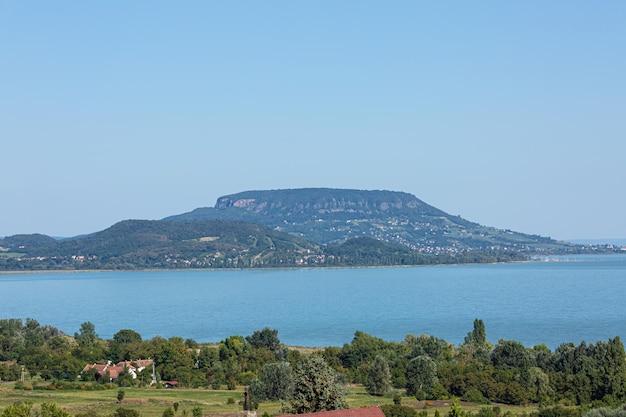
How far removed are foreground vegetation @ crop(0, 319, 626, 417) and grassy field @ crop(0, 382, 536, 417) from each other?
0.24 ft

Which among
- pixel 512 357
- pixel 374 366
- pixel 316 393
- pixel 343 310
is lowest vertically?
pixel 343 310

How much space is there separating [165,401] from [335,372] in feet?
34.8

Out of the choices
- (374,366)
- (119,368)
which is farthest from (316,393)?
(119,368)

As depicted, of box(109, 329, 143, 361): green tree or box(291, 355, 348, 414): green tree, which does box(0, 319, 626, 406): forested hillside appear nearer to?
box(109, 329, 143, 361): green tree

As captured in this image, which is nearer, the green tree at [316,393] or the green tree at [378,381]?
the green tree at [316,393]

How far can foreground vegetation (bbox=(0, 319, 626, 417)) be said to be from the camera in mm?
51219

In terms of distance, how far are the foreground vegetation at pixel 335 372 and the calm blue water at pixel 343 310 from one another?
21.7 m

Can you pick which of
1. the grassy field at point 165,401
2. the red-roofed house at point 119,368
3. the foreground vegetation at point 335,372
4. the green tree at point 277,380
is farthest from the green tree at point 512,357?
the red-roofed house at point 119,368

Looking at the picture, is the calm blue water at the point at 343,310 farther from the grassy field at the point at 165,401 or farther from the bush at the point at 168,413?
the bush at the point at 168,413

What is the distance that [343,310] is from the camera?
132m

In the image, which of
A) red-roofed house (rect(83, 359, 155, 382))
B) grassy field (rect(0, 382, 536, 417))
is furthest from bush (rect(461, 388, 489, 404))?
red-roofed house (rect(83, 359, 155, 382))

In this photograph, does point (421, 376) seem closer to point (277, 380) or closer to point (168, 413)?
point (277, 380)

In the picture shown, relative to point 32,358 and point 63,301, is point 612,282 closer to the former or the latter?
point 63,301

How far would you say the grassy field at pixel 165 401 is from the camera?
156ft
